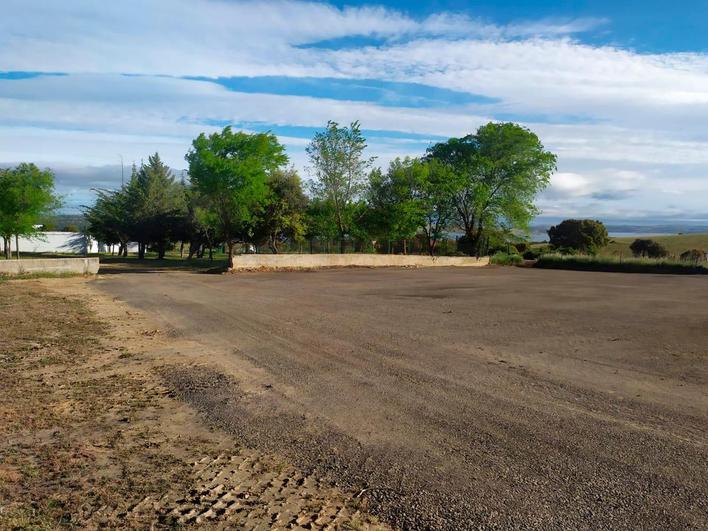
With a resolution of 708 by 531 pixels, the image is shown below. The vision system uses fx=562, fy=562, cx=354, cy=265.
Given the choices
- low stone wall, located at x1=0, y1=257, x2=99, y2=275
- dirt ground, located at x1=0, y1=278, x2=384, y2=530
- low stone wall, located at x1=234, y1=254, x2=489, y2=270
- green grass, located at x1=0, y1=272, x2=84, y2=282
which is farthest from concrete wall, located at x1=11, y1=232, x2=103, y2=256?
dirt ground, located at x1=0, y1=278, x2=384, y2=530

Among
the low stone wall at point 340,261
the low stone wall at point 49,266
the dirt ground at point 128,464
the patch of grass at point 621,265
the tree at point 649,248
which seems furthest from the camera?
the tree at point 649,248

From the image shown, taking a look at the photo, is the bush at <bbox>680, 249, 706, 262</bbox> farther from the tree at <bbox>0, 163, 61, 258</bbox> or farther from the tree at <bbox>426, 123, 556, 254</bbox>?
the tree at <bbox>0, 163, 61, 258</bbox>

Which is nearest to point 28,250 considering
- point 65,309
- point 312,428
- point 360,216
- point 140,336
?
point 360,216

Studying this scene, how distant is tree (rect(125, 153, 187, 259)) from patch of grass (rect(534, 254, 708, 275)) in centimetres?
3027

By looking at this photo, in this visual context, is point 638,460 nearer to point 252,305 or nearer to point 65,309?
point 252,305

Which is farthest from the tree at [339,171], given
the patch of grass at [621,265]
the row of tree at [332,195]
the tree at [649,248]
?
the tree at [649,248]

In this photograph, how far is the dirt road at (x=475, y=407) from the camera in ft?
12.3

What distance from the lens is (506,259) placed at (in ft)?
154

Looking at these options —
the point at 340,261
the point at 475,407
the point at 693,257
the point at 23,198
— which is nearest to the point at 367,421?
the point at 475,407

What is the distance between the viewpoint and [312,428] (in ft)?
16.8

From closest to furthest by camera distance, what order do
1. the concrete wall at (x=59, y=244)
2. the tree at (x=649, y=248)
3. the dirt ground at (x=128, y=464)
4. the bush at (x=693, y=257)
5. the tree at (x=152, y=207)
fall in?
1. the dirt ground at (x=128, y=464)
2. the bush at (x=693, y=257)
3. the tree at (x=152, y=207)
4. the tree at (x=649, y=248)
5. the concrete wall at (x=59, y=244)

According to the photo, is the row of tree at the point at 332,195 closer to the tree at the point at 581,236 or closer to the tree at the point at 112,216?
the tree at the point at 112,216

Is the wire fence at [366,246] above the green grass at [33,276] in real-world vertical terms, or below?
above

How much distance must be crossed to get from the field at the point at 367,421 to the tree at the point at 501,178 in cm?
3651
